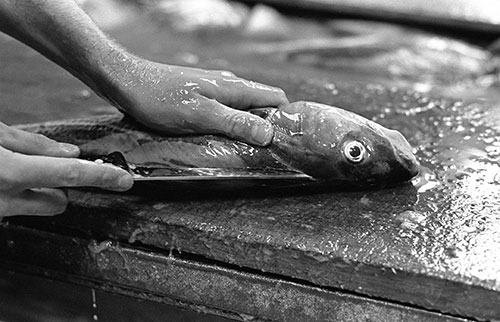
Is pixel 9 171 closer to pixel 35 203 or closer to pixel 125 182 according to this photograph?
pixel 35 203

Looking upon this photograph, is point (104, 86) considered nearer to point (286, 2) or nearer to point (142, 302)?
point (142, 302)

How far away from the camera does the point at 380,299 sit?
5.58 feet

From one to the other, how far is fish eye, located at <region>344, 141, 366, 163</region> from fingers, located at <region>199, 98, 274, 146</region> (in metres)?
0.21

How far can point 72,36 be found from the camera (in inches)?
81.2

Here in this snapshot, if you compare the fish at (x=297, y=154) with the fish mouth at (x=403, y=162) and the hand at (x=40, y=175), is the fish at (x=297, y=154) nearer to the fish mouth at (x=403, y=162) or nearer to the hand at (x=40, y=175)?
the fish mouth at (x=403, y=162)

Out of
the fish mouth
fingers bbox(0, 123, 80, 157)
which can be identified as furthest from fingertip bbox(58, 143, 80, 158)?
the fish mouth

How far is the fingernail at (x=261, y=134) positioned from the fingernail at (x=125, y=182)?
1.17 feet

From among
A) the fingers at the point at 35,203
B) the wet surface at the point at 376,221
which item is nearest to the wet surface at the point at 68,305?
the wet surface at the point at 376,221

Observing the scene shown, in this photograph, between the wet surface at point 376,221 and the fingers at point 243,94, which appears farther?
the fingers at point 243,94

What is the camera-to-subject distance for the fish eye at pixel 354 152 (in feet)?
6.21

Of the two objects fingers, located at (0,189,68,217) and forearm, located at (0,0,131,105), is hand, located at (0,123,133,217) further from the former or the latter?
forearm, located at (0,0,131,105)

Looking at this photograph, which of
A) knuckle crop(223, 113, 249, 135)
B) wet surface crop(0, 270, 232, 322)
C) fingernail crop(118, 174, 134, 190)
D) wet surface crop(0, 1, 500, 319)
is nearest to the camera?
wet surface crop(0, 1, 500, 319)

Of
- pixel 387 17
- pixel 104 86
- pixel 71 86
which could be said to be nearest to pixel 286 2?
pixel 387 17

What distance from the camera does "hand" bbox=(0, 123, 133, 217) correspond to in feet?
5.47
